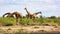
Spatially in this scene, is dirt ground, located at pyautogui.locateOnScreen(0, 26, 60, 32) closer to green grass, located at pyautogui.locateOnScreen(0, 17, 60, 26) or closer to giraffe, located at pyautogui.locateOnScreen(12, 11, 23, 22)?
green grass, located at pyautogui.locateOnScreen(0, 17, 60, 26)

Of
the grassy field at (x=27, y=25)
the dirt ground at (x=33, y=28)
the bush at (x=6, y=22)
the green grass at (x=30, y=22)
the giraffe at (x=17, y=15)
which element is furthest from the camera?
the giraffe at (x=17, y=15)

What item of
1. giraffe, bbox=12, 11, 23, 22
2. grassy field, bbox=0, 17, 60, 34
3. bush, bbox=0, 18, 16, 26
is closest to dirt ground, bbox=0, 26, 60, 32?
grassy field, bbox=0, 17, 60, 34

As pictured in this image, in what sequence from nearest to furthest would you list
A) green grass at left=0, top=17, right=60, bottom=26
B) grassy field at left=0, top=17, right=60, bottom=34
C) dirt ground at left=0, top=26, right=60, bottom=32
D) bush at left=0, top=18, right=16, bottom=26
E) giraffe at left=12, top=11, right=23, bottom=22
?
grassy field at left=0, top=17, right=60, bottom=34
dirt ground at left=0, top=26, right=60, bottom=32
bush at left=0, top=18, right=16, bottom=26
green grass at left=0, top=17, right=60, bottom=26
giraffe at left=12, top=11, right=23, bottom=22

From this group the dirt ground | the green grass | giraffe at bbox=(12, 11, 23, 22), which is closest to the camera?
the dirt ground

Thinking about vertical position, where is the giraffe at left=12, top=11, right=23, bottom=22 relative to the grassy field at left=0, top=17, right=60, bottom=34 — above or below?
above

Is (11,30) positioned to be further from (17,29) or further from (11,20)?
(11,20)

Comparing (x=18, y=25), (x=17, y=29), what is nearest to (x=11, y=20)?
(x=18, y=25)

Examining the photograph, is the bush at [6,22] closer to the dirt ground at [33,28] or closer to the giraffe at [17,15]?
the dirt ground at [33,28]

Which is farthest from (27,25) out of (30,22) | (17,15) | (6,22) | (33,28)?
(17,15)

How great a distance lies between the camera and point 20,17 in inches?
1168

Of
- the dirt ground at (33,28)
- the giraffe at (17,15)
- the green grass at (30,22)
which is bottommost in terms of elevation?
Result: the dirt ground at (33,28)

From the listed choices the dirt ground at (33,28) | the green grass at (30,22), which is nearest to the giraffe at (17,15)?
the green grass at (30,22)

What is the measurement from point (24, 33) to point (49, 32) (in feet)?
8.22

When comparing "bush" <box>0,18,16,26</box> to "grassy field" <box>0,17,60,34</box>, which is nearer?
"grassy field" <box>0,17,60,34</box>
